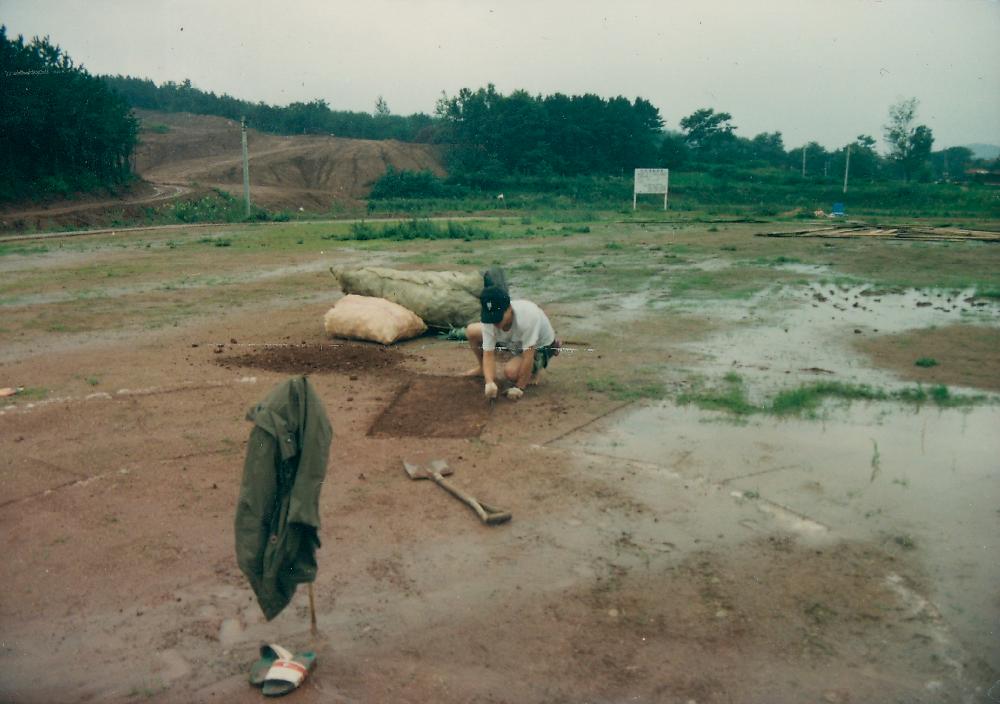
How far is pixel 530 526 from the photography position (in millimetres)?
5094

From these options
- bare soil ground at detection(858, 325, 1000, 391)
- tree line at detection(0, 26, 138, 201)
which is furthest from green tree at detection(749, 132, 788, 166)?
bare soil ground at detection(858, 325, 1000, 391)

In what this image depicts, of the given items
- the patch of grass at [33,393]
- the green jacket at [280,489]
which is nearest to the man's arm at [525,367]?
the green jacket at [280,489]

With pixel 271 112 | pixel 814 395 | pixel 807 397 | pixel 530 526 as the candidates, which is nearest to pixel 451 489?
pixel 530 526

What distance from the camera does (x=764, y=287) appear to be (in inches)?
591

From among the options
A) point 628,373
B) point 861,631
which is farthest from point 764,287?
point 861,631

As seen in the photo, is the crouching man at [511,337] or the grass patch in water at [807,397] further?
the grass patch in water at [807,397]

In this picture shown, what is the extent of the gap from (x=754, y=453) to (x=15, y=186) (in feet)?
127

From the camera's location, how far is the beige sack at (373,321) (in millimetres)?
10055

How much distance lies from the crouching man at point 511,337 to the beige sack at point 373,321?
2291 millimetres

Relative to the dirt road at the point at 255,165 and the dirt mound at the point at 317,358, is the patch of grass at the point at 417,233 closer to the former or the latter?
the dirt road at the point at 255,165

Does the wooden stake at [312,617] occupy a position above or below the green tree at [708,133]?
below

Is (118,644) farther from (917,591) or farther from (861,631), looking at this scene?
(917,591)

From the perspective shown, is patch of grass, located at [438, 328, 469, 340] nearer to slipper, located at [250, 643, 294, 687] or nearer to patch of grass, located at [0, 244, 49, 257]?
slipper, located at [250, 643, 294, 687]

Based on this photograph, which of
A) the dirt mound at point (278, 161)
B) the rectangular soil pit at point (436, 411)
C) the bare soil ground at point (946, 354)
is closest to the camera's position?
the rectangular soil pit at point (436, 411)
